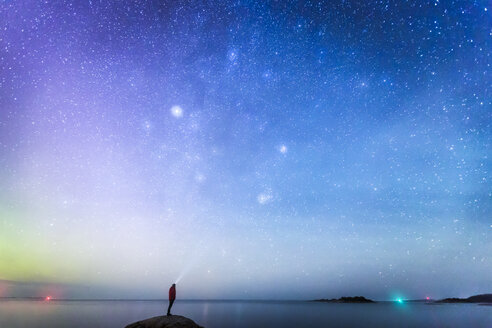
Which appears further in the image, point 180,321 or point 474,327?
point 474,327

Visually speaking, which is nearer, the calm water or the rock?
the rock

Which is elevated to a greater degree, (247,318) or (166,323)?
(166,323)

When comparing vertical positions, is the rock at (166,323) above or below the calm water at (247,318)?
above

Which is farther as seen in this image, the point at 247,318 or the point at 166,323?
the point at 247,318

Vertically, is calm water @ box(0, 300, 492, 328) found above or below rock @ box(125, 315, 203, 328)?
below

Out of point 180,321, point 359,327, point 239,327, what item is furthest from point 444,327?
point 180,321

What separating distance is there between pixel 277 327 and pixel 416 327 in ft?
84.5

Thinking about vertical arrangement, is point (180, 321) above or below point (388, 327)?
above

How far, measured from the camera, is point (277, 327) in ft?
180

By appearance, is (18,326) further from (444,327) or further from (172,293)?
(444,327)

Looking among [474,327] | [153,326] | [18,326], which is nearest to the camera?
[153,326]

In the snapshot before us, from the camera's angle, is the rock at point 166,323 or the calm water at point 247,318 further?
the calm water at point 247,318

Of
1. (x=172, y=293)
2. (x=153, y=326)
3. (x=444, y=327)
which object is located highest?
(x=172, y=293)

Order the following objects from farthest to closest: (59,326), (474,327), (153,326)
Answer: (474,327) < (59,326) < (153,326)
